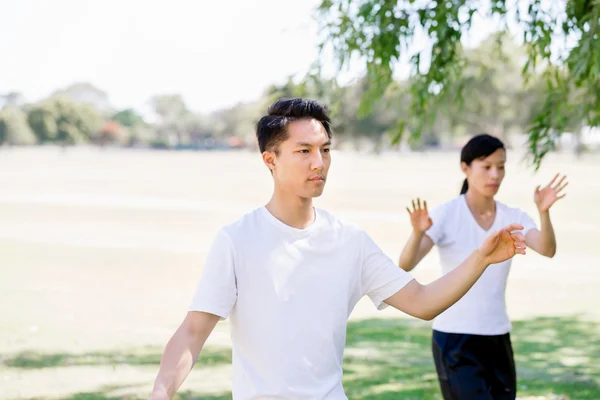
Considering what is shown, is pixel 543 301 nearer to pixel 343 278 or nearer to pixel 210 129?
pixel 343 278

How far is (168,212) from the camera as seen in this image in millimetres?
28688

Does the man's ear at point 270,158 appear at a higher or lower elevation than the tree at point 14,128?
higher

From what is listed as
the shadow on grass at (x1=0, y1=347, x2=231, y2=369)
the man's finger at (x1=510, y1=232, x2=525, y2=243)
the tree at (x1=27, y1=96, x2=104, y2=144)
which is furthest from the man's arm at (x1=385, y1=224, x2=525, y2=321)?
the tree at (x1=27, y1=96, x2=104, y2=144)

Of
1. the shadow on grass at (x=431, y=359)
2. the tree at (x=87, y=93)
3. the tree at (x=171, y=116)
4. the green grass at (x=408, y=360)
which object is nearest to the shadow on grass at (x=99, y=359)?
the green grass at (x=408, y=360)

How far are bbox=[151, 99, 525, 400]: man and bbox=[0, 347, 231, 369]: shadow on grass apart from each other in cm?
607

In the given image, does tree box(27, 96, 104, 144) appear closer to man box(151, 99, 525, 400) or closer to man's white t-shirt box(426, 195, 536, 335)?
man's white t-shirt box(426, 195, 536, 335)

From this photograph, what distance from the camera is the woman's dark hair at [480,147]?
4.83 m

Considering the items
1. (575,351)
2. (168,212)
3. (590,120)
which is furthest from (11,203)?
(590,120)

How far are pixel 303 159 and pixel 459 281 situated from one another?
0.65 metres

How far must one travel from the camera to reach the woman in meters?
4.65

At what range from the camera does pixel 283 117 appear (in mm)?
2889

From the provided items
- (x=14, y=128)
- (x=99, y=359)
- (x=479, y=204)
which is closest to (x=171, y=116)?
(x=14, y=128)

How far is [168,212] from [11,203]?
6582 mm

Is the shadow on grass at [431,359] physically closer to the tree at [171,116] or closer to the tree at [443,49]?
the tree at [443,49]
